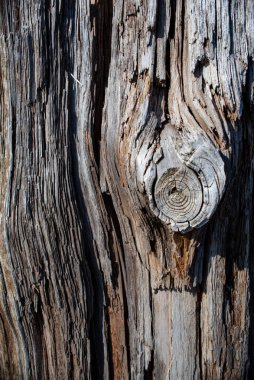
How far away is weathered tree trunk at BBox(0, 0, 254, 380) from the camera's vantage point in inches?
50.3

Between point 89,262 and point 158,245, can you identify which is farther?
point 89,262

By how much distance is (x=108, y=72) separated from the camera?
55.6 inches

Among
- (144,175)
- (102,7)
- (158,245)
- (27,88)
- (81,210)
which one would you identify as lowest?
(158,245)

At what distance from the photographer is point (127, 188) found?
4.36ft

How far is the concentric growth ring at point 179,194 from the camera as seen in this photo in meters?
1.21

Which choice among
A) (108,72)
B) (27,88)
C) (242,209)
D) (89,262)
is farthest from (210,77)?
(89,262)

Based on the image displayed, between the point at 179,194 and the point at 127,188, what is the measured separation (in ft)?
0.59

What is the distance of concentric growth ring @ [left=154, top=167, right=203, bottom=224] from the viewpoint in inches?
47.8

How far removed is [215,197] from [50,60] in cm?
67

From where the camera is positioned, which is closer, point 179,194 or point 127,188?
point 179,194

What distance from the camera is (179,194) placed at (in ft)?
4.03

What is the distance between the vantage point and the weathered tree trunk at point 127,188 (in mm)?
1278

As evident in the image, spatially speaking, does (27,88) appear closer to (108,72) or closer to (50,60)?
(50,60)

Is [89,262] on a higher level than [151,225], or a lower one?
lower
